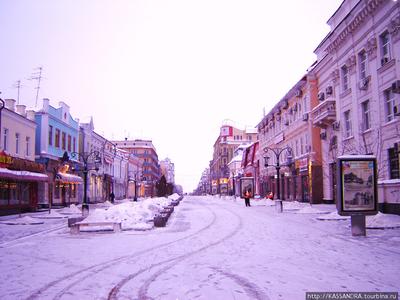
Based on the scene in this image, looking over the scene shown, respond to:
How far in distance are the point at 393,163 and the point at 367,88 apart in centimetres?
495

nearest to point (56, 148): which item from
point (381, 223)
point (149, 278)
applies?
point (381, 223)

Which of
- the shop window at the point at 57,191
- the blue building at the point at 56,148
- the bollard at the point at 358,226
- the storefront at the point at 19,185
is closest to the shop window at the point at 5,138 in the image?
the storefront at the point at 19,185

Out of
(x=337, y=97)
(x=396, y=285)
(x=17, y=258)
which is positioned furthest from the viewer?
(x=337, y=97)

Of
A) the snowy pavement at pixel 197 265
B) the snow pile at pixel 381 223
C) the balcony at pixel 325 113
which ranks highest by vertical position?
the balcony at pixel 325 113

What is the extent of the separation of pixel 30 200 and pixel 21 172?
4.69 meters

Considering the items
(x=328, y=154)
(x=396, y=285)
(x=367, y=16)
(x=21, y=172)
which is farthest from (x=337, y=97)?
(x=396, y=285)

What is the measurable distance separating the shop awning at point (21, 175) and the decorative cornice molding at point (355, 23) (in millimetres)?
22396

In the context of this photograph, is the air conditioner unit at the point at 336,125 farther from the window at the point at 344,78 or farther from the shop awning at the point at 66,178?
the shop awning at the point at 66,178

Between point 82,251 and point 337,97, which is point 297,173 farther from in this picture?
point 82,251

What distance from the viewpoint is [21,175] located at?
1054 inches

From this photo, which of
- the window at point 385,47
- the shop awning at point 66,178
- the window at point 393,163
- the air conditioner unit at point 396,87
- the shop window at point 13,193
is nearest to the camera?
the air conditioner unit at point 396,87

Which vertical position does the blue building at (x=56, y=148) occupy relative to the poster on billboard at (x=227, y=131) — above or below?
below

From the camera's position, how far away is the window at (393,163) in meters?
21.6

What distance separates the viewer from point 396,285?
21.9 feet
